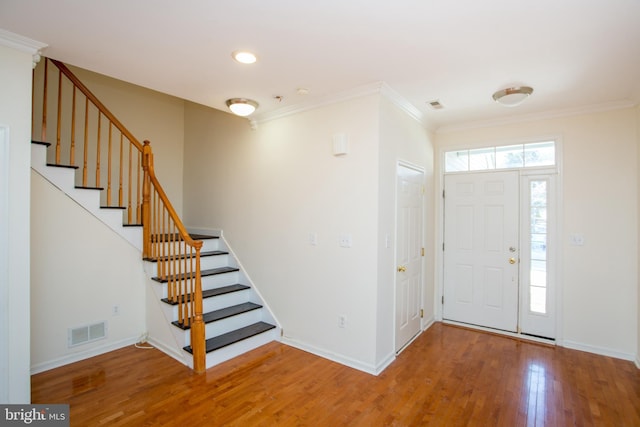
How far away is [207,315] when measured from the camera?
3461mm

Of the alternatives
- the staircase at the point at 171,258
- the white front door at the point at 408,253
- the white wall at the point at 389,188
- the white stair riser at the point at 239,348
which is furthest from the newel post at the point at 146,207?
the white front door at the point at 408,253

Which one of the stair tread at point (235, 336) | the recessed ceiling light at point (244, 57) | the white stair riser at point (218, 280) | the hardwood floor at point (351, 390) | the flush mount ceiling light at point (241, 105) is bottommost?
the hardwood floor at point (351, 390)

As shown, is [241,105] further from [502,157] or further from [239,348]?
[502,157]

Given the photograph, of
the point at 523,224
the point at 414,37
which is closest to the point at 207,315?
the point at 414,37

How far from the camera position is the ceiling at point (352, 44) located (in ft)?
6.15

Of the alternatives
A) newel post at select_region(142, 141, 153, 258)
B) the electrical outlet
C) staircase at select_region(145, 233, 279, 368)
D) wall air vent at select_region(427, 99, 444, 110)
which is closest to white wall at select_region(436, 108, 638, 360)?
wall air vent at select_region(427, 99, 444, 110)

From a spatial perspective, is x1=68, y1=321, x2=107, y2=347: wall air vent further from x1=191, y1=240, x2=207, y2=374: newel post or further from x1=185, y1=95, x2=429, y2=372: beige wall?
x1=185, y1=95, x2=429, y2=372: beige wall

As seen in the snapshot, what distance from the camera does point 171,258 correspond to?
3.73 m

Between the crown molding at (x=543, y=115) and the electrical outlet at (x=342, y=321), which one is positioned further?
the crown molding at (x=543, y=115)

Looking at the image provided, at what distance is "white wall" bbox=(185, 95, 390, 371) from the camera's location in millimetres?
3023

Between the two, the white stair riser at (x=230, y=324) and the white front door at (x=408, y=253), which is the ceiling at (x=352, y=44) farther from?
the white stair riser at (x=230, y=324)

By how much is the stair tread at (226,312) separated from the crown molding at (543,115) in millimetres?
3199

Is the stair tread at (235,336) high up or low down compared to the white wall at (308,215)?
down

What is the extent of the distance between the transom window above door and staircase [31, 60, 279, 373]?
2987 millimetres
